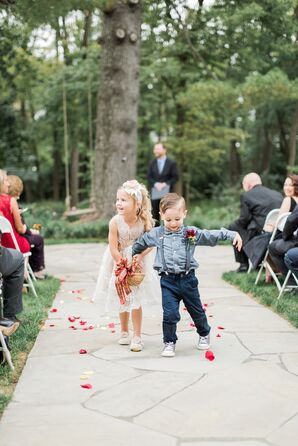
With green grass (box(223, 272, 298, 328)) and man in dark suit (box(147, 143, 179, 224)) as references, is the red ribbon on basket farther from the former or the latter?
man in dark suit (box(147, 143, 179, 224))

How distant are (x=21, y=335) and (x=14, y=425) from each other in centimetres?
191

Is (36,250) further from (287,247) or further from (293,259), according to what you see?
(293,259)

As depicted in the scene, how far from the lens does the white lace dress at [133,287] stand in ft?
15.9

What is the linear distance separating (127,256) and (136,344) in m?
0.70

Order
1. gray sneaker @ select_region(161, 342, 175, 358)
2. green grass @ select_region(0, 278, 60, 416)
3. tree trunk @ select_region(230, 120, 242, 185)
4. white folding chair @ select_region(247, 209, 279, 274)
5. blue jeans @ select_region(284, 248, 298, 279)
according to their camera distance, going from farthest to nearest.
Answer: tree trunk @ select_region(230, 120, 242, 185) → white folding chair @ select_region(247, 209, 279, 274) → blue jeans @ select_region(284, 248, 298, 279) → gray sneaker @ select_region(161, 342, 175, 358) → green grass @ select_region(0, 278, 60, 416)

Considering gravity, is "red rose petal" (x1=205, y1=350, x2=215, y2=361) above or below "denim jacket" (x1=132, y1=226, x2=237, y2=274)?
below

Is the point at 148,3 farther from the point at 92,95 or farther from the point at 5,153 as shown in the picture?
the point at 5,153

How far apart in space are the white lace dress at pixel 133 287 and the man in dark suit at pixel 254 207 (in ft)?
9.52

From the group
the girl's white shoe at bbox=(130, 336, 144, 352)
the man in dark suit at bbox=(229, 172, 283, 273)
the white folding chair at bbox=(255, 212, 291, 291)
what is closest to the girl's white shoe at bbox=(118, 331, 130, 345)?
the girl's white shoe at bbox=(130, 336, 144, 352)

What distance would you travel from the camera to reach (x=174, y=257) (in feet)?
14.9

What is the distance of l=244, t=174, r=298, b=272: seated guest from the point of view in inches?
261

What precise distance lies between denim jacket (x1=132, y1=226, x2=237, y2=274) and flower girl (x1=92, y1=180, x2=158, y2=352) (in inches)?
9.7

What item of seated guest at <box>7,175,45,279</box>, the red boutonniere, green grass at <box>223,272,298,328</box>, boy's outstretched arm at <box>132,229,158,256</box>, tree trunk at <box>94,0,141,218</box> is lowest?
green grass at <box>223,272,298,328</box>

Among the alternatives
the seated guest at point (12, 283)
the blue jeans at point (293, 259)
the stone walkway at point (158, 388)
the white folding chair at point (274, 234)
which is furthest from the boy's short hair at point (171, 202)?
the white folding chair at point (274, 234)
